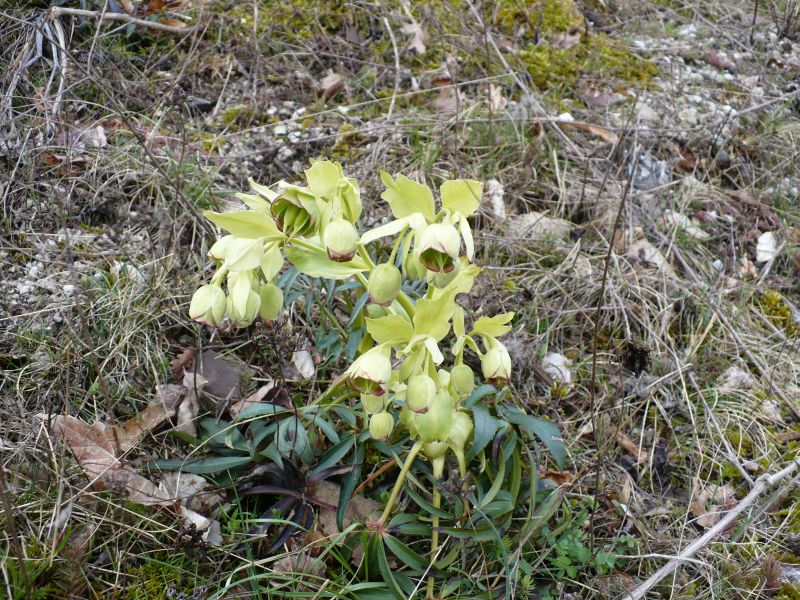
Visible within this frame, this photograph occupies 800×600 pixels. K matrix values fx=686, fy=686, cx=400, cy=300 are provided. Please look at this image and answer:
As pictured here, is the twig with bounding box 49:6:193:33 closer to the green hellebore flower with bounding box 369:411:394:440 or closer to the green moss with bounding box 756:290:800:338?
the green hellebore flower with bounding box 369:411:394:440

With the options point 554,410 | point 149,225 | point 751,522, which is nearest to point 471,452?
point 554,410

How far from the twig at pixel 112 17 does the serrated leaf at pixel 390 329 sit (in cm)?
A: 195

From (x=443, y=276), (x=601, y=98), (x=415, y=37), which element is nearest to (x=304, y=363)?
(x=443, y=276)

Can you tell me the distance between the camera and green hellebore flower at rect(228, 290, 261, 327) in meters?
1.32

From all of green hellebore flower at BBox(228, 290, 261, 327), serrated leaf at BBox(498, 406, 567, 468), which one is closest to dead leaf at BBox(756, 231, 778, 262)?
serrated leaf at BBox(498, 406, 567, 468)

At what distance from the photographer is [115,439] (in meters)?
1.58

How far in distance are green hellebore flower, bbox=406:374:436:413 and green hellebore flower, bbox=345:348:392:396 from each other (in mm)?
52

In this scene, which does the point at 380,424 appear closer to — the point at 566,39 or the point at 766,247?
the point at 766,247

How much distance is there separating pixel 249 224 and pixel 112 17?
188 centimetres

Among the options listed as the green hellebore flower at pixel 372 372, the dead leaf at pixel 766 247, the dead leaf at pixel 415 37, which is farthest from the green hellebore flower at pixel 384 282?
the dead leaf at pixel 415 37

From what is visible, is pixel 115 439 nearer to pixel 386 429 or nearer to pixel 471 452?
pixel 386 429

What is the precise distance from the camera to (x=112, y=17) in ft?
8.86

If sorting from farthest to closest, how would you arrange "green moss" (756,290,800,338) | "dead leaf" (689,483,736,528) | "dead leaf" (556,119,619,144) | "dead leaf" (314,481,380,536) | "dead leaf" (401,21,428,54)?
"dead leaf" (401,21,428,54), "dead leaf" (556,119,619,144), "green moss" (756,290,800,338), "dead leaf" (689,483,736,528), "dead leaf" (314,481,380,536)

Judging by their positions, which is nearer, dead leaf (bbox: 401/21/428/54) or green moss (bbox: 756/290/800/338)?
green moss (bbox: 756/290/800/338)
